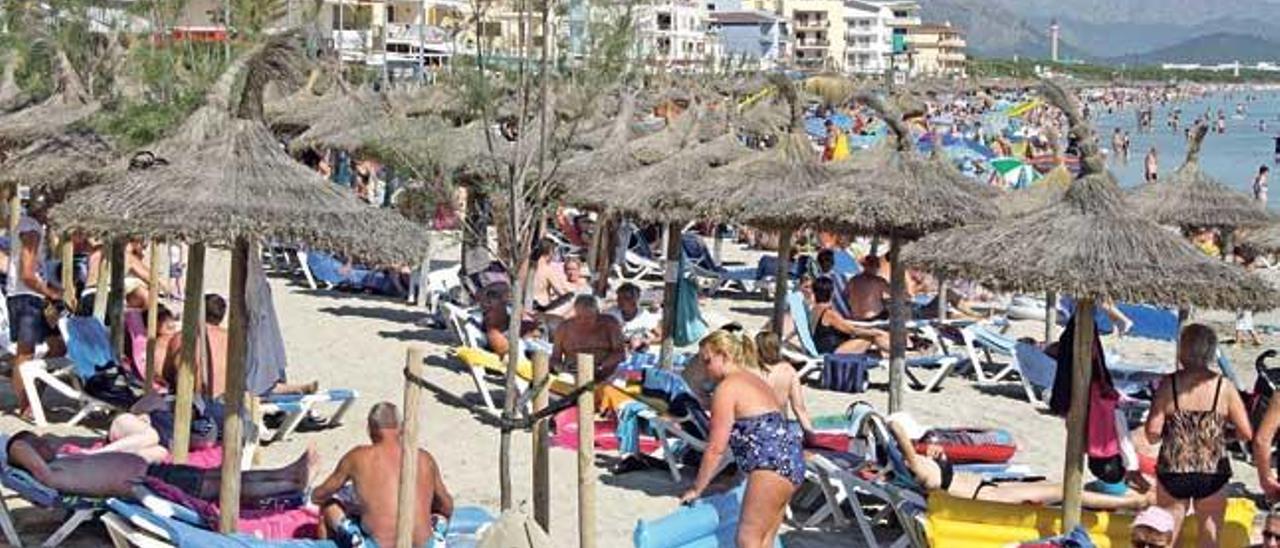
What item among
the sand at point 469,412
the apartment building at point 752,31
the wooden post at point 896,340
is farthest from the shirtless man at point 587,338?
the apartment building at point 752,31

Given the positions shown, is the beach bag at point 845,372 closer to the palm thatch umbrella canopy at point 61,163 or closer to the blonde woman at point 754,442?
the palm thatch umbrella canopy at point 61,163

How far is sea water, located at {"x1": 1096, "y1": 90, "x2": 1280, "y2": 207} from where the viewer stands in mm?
51781

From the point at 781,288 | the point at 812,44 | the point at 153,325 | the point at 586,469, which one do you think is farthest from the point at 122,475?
the point at 812,44

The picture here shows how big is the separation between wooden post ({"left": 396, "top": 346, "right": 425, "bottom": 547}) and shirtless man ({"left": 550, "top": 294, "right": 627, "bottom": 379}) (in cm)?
442

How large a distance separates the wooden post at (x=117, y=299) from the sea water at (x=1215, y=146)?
15938mm

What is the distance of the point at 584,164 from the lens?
1370 centimetres

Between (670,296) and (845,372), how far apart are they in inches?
55.4

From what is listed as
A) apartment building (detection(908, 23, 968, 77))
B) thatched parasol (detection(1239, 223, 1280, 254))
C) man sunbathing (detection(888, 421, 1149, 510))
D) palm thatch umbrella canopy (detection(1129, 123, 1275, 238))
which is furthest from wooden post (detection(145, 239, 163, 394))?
→ apartment building (detection(908, 23, 968, 77))

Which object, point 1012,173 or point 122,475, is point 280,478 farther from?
point 1012,173

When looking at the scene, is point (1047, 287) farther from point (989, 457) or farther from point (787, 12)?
point (787, 12)

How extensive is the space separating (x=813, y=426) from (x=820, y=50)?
140361mm

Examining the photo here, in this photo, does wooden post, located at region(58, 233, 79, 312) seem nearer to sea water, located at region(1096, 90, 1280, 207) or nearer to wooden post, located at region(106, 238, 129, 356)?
wooden post, located at region(106, 238, 129, 356)

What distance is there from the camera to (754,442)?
255 inches

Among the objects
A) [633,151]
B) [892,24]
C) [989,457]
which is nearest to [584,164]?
[633,151]
